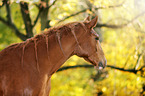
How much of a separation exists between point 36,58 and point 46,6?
300 cm

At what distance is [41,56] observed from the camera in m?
2.72

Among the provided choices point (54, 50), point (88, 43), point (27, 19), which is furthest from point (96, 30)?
point (54, 50)

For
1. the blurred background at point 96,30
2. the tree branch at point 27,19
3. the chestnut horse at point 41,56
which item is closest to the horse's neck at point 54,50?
the chestnut horse at point 41,56

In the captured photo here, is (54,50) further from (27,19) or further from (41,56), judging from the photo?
(27,19)

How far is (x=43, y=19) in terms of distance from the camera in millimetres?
5645

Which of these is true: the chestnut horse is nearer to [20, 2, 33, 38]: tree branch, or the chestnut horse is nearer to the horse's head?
the horse's head

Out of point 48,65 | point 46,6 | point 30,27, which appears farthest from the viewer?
point 30,27

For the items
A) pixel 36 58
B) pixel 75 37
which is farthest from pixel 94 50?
pixel 36 58

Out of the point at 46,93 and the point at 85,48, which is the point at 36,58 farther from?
the point at 85,48

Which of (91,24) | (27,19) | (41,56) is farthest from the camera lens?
(27,19)

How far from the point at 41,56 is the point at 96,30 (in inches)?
198

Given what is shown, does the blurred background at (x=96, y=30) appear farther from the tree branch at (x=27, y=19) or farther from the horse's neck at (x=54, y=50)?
the horse's neck at (x=54, y=50)

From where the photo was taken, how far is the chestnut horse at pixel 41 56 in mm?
2557

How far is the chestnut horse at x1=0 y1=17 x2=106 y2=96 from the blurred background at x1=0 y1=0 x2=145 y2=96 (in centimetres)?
241
